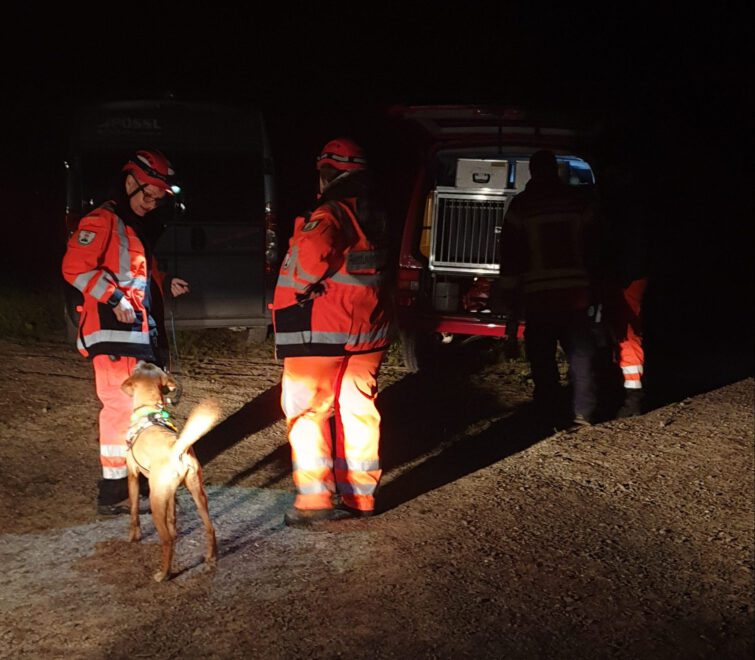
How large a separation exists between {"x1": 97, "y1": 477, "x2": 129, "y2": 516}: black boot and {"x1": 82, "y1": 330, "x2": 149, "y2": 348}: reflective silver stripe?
2.37ft

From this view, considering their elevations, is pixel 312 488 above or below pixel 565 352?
below

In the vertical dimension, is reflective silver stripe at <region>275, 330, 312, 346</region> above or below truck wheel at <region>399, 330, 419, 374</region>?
above

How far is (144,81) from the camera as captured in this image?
25828 millimetres

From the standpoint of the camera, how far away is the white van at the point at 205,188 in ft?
27.1

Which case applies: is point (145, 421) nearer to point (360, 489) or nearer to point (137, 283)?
point (137, 283)

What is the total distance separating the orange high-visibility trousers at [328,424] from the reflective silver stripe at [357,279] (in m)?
0.36

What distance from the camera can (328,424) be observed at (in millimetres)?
4605

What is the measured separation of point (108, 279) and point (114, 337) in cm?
29

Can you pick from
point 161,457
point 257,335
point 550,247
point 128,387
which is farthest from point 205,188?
point 161,457

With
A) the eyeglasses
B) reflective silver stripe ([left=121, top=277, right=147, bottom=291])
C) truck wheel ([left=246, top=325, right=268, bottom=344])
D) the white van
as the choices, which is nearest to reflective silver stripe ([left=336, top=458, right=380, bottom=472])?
reflective silver stripe ([left=121, top=277, right=147, bottom=291])

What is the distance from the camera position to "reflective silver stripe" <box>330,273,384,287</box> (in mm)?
4453

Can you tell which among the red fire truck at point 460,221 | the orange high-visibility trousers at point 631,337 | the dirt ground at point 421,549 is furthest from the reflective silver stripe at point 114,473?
the orange high-visibility trousers at point 631,337

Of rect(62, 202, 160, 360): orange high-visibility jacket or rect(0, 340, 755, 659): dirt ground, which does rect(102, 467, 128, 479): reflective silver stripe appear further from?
rect(62, 202, 160, 360): orange high-visibility jacket

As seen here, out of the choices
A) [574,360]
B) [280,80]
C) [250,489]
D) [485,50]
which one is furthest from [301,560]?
[485,50]
